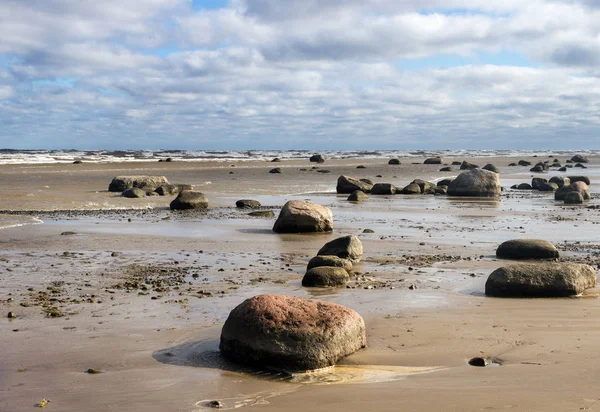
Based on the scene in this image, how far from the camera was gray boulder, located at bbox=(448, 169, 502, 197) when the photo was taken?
Answer: 2678cm

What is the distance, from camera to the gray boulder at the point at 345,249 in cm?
1124

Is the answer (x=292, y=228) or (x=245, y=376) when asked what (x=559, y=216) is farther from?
(x=245, y=376)

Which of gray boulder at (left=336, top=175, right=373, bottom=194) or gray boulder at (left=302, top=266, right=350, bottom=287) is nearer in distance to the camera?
gray boulder at (left=302, top=266, right=350, bottom=287)

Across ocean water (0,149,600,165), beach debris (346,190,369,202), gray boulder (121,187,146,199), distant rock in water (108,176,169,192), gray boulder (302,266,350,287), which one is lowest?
gray boulder (302,266,350,287)

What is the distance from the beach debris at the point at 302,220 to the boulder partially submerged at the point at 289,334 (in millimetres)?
8848

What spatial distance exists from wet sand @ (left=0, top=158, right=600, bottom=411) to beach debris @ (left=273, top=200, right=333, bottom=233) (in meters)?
0.51

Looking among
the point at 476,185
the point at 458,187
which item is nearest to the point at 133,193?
the point at 458,187

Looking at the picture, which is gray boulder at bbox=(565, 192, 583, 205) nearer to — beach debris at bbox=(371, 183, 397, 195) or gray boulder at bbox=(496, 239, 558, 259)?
beach debris at bbox=(371, 183, 397, 195)

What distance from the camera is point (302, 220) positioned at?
50.4 feet


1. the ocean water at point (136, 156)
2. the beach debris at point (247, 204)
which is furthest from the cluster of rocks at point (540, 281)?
the ocean water at point (136, 156)

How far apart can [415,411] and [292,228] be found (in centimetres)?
1052

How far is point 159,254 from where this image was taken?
12.4 m

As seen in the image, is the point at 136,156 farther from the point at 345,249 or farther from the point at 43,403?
the point at 43,403

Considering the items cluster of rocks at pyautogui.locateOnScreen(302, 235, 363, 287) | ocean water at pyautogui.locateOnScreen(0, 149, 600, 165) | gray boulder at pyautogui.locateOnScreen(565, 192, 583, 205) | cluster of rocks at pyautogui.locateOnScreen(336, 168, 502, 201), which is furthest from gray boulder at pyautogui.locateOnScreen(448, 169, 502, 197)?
ocean water at pyautogui.locateOnScreen(0, 149, 600, 165)
